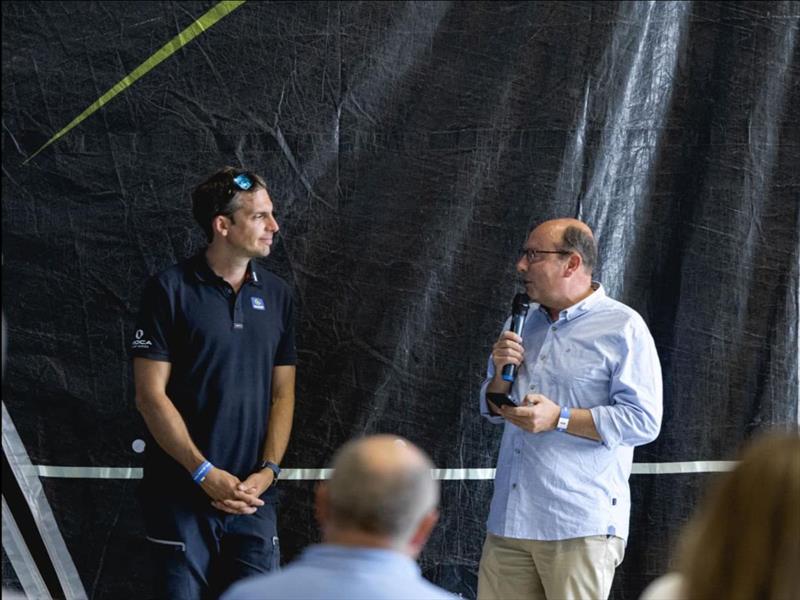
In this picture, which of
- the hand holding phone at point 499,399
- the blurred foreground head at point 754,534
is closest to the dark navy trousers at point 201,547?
the hand holding phone at point 499,399

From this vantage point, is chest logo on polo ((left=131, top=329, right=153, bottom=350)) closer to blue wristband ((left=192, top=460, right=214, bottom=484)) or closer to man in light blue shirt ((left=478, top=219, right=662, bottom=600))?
blue wristband ((left=192, top=460, right=214, bottom=484))

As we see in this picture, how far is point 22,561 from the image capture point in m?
3.78

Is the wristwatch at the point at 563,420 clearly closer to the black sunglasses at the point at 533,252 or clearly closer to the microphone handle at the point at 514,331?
the microphone handle at the point at 514,331

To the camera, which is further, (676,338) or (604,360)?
(676,338)

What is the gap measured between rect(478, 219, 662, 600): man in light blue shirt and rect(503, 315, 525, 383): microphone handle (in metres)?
0.02

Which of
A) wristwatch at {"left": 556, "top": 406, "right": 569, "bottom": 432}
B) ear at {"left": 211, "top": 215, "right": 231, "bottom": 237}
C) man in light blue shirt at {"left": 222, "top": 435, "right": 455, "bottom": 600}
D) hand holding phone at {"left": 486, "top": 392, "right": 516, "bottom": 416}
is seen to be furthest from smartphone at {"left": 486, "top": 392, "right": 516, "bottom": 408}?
man in light blue shirt at {"left": 222, "top": 435, "right": 455, "bottom": 600}

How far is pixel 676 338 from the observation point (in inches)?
144

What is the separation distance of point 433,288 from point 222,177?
0.75 m

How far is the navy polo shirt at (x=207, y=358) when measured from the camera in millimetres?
3316

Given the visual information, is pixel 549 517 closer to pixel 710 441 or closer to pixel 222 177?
pixel 710 441

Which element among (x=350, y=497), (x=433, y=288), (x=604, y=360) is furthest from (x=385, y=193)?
(x=350, y=497)

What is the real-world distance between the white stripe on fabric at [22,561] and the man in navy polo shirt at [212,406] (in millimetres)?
661

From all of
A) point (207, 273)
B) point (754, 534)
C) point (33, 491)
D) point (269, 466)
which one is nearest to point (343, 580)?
point (754, 534)

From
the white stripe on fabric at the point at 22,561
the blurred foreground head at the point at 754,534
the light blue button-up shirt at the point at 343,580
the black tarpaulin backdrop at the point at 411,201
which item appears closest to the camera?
the blurred foreground head at the point at 754,534
